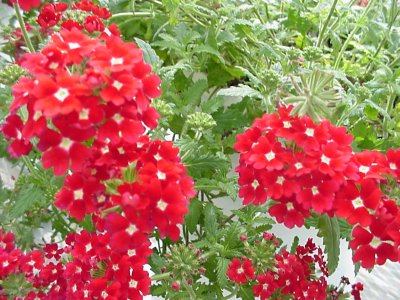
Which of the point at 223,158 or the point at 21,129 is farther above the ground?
the point at 21,129

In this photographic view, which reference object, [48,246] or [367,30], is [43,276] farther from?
[367,30]

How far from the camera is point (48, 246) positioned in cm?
115

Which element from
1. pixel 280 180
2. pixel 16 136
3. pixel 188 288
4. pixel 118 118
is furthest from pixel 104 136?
pixel 188 288

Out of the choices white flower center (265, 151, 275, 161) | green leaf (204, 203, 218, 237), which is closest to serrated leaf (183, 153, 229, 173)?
green leaf (204, 203, 218, 237)

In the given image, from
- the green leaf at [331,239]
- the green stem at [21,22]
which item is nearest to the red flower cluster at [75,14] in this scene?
the green stem at [21,22]

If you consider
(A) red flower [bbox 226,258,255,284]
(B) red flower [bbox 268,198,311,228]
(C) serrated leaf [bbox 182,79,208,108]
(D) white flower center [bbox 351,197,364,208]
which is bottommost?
(A) red flower [bbox 226,258,255,284]

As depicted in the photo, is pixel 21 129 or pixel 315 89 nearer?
pixel 21 129

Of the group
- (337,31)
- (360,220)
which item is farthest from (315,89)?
(337,31)

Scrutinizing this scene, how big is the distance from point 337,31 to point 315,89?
2.38 feet

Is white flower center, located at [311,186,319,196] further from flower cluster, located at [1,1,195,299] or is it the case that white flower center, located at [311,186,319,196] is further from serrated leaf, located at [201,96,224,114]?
serrated leaf, located at [201,96,224,114]

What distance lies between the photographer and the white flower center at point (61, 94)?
0.59 metres

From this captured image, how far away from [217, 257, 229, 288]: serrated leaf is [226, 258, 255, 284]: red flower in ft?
0.07

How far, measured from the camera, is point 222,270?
3.21 ft

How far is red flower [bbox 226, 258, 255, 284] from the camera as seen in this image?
3.05 ft
